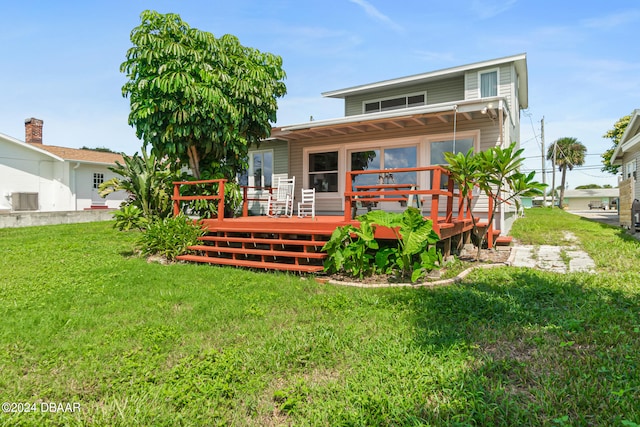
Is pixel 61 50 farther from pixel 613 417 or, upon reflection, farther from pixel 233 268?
pixel 613 417

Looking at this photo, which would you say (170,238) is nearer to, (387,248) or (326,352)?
(387,248)

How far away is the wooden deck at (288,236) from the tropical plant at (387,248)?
22cm

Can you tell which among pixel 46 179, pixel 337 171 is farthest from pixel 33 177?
pixel 337 171

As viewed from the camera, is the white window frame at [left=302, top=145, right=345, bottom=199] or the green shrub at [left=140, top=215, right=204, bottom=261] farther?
the white window frame at [left=302, top=145, right=345, bottom=199]

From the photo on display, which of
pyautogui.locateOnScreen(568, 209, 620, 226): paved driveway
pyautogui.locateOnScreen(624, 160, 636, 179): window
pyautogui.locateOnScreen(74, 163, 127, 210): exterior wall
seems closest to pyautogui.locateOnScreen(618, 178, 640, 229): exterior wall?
pyautogui.locateOnScreen(568, 209, 620, 226): paved driveway

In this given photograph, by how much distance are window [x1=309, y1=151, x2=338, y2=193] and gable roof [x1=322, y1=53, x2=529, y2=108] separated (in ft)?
13.8

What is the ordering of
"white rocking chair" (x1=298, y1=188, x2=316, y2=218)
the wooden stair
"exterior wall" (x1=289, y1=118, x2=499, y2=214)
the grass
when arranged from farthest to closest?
1. "white rocking chair" (x1=298, y1=188, x2=316, y2=218)
2. "exterior wall" (x1=289, y1=118, x2=499, y2=214)
3. the wooden stair
4. the grass

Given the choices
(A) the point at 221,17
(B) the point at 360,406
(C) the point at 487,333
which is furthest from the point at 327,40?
(B) the point at 360,406

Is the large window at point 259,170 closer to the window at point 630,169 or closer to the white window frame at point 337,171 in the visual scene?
the white window frame at point 337,171

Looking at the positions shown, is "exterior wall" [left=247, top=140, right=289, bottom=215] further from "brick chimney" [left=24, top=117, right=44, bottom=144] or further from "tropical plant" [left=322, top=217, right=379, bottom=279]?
"brick chimney" [left=24, top=117, right=44, bottom=144]

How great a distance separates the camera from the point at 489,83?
1215 cm

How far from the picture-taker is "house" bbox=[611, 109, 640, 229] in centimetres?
1068

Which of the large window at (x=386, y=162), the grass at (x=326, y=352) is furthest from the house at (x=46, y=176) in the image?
the grass at (x=326, y=352)

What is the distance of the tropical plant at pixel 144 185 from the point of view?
7867 mm
